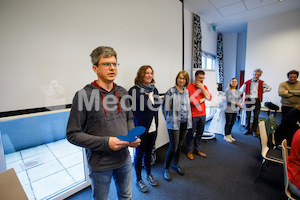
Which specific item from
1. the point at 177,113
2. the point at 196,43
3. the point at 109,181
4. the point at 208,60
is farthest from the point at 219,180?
the point at 208,60

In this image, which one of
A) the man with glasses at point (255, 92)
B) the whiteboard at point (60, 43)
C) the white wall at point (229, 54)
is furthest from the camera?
the white wall at point (229, 54)

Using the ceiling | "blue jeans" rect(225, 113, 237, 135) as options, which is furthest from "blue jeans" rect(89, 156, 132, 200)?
the ceiling

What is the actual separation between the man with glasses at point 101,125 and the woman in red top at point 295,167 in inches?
56.5

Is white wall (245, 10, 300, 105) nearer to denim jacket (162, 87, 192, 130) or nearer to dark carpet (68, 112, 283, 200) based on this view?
dark carpet (68, 112, 283, 200)

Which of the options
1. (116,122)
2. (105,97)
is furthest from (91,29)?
(116,122)

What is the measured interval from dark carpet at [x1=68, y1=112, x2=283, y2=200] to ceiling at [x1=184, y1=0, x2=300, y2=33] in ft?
10.9

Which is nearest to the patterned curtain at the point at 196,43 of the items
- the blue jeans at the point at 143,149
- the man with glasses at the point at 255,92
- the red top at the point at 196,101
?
the man with glasses at the point at 255,92

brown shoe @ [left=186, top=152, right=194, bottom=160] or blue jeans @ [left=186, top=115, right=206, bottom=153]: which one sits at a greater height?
blue jeans @ [left=186, top=115, right=206, bottom=153]

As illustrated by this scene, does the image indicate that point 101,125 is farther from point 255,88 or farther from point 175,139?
point 255,88

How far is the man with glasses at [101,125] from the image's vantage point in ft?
2.82

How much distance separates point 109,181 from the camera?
1.00 m

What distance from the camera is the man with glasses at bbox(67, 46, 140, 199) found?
861 millimetres

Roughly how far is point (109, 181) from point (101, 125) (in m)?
0.42

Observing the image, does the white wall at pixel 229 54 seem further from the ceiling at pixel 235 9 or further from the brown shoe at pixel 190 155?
the brown shoe at pixel 190 155
